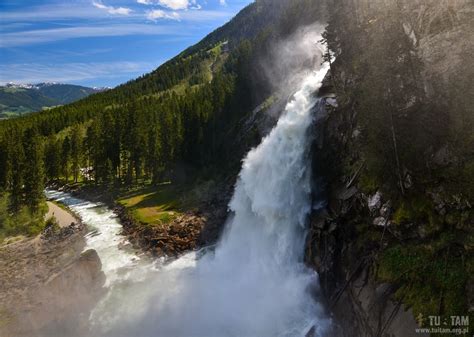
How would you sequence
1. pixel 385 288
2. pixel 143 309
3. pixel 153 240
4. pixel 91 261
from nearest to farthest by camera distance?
pixel 385 288
pixel 143 309
pixel 91 261
pixel 153 240

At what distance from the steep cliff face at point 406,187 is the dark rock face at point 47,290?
1886 centimetres

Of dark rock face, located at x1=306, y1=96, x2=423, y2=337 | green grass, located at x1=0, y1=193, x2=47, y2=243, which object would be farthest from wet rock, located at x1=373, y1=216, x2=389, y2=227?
green grass, located at x1=0, y1=193, x2=47, y2=243

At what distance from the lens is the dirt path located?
5294 centimetres

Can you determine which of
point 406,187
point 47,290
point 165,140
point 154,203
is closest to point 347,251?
point 406,187

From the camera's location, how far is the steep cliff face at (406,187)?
60.4 feet

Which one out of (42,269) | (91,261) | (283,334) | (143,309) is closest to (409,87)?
(283,334)

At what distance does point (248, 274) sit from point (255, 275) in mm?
799

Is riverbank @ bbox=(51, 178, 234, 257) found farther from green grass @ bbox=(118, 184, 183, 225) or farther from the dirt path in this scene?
the dirt path

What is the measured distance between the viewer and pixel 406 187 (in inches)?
859

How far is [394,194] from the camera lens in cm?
2205

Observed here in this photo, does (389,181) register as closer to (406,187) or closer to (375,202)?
(406,187)

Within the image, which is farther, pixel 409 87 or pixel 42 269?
pixel 42 269

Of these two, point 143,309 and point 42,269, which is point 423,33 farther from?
point 42,269

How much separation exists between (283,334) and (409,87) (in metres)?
17.9
